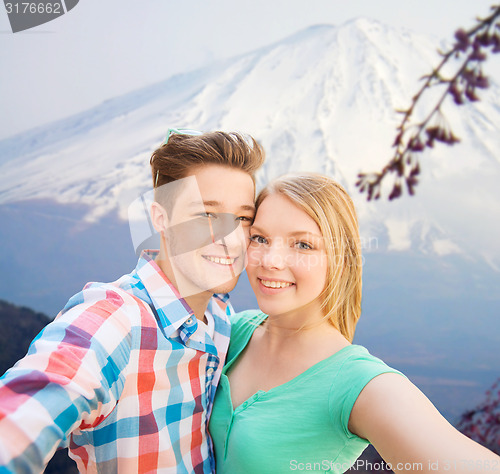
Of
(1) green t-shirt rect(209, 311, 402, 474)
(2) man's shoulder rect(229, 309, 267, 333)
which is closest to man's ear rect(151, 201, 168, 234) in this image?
(2) man's shoulder rect(229, 309, 267, 333)

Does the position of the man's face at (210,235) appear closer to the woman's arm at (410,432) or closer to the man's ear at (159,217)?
the man's ear at (159,217)

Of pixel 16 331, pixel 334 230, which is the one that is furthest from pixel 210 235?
pixel 16 331

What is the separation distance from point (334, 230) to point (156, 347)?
62 cm

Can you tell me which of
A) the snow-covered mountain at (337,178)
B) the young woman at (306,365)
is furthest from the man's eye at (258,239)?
the snow-covered mountain at (337,178)

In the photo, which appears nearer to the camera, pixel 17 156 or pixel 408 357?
pixel 408 357

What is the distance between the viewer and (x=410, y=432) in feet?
3.23

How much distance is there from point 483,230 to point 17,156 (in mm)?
3773

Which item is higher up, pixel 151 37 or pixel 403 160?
pixel 151 37

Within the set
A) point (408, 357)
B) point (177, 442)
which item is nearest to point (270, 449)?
point (177, 442)

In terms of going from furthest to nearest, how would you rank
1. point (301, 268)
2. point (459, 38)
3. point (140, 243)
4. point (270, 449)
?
Result: 1. point (140, 243)
2. point (301, 268)
3. point (270, 449)
4. point (459, 38)

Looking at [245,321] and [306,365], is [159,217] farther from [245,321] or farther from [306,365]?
[306,365]

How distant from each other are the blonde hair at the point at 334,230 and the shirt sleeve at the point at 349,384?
240mm

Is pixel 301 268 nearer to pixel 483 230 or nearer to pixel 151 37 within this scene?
pixel 483 230

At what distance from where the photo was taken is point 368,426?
43.0 inches
